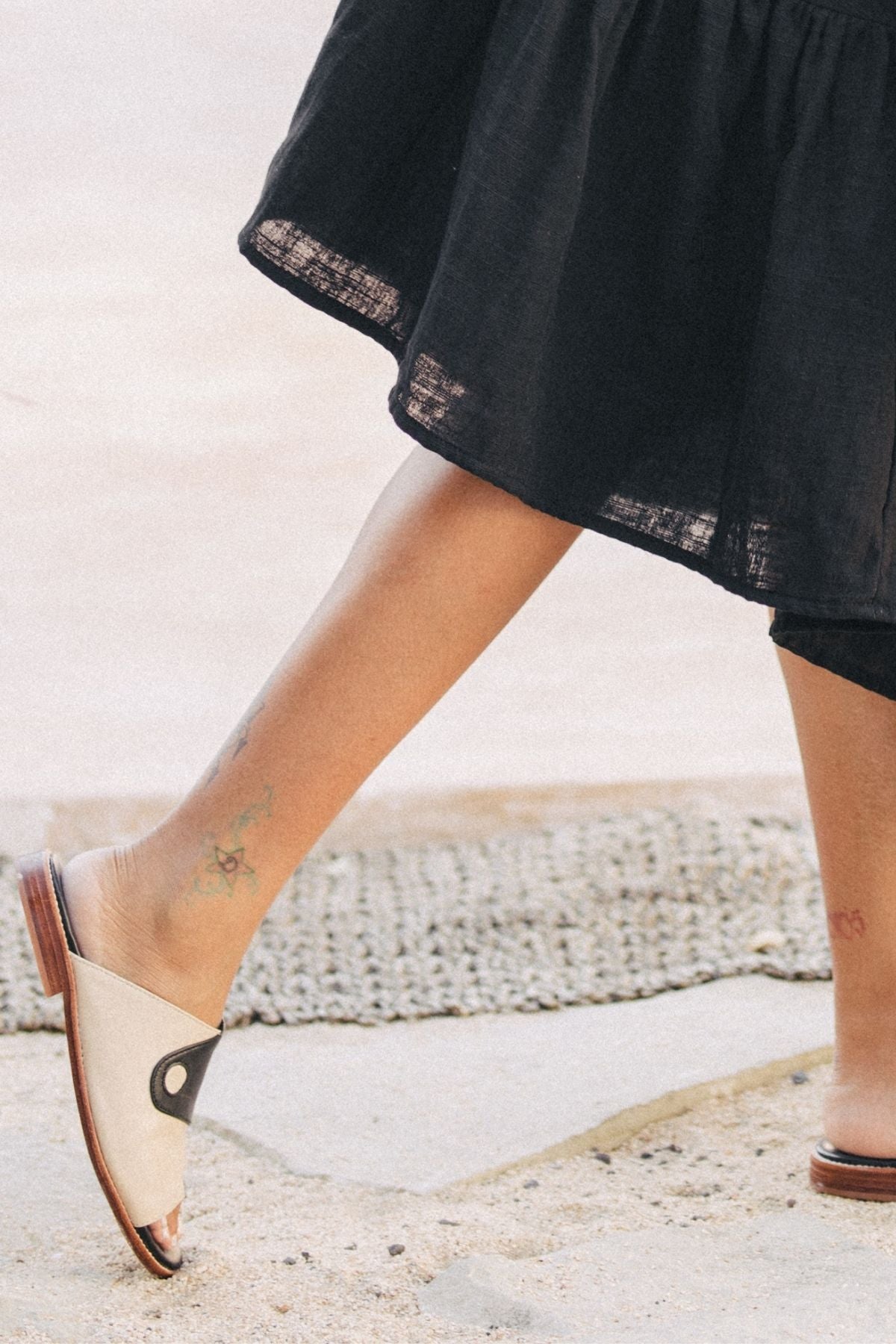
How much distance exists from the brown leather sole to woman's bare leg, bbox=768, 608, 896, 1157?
53cm

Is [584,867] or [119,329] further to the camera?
[119,329]

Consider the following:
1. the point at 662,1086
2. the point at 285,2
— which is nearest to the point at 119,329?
the point at 285,2

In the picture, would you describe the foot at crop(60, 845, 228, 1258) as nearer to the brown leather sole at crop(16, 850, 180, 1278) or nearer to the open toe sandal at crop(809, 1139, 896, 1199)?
the brown leather sole at crop(16, 850, 180, 1278)

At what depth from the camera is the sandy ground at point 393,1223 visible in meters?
0.83

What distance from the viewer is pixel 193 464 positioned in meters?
2.89

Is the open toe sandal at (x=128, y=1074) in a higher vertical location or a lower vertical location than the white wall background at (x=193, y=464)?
higher

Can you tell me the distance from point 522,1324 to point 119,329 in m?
2.40

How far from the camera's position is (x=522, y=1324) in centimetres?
84

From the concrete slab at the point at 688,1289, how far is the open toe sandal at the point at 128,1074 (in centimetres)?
18

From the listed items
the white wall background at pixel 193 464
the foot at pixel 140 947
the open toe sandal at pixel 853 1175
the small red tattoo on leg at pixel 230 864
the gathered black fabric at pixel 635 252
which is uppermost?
the gathered black fabric at pixel 635 252

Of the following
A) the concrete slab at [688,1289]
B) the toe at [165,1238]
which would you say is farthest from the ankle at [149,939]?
the concrete slab at [688,1289]

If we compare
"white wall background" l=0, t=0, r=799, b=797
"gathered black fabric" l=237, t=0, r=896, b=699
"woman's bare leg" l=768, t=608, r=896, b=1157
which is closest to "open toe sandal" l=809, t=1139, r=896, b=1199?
"woman's bare leg" l=768, t=608, r=896, b=1157

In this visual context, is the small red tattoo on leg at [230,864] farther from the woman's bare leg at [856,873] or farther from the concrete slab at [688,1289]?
the woman's bare leg at [856,873]

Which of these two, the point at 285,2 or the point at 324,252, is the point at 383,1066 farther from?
the point at 285,2
